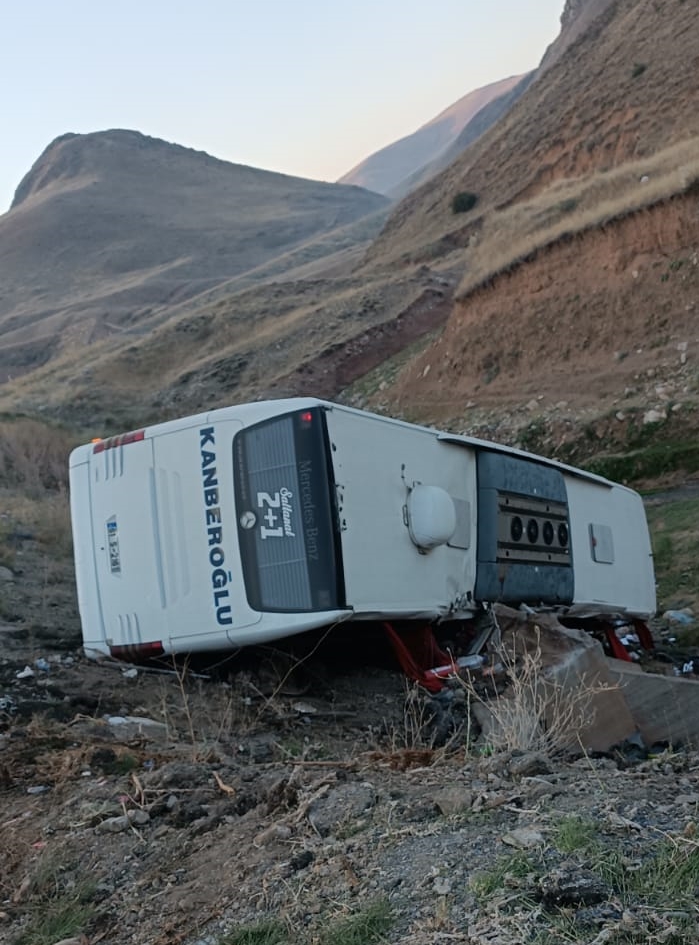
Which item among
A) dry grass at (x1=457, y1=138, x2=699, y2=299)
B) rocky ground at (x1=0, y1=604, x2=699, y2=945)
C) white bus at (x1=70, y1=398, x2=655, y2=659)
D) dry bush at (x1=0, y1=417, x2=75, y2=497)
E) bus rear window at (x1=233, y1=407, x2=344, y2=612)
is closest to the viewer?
rocky ground at (x1=0, y1=604, x2=699, y2=945)

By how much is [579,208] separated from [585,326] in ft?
14.6

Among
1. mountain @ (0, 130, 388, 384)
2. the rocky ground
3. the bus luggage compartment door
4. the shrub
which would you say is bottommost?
the rocky ground

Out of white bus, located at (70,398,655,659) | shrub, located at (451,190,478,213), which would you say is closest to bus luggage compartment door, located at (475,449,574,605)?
white bus, located at (70,398,655,659)

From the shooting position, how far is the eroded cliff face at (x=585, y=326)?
16.5 m

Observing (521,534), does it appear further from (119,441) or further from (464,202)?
(464,202)

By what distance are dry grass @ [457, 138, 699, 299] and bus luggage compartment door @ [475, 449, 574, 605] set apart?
39.1ft

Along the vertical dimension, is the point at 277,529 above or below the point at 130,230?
below

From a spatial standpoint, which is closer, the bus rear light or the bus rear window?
the bus rear window

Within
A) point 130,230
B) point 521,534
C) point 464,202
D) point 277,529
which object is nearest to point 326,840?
point 277,529

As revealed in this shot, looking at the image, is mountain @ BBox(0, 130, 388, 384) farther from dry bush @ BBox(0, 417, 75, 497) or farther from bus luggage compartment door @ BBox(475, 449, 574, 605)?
bus luggage compartment door @ BBox(475, 449, 574, 605)

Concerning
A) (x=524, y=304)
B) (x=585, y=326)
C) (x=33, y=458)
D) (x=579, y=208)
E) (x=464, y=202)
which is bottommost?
(x=33, y=458)

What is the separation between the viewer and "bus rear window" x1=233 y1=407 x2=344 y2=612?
228 inches

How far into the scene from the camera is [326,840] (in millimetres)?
3447

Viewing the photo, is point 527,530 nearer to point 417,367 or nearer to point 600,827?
point 600,827
